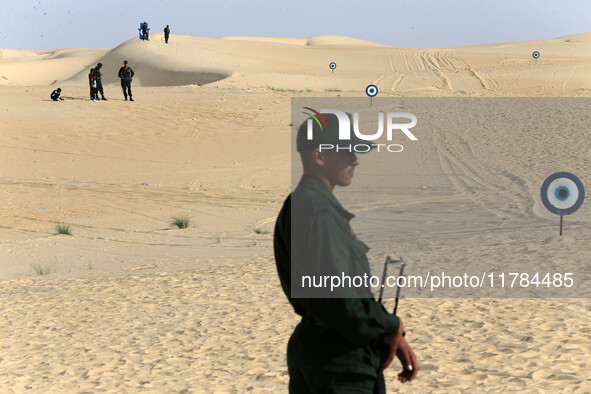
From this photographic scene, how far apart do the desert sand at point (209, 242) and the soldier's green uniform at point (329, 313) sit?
287 centimetres

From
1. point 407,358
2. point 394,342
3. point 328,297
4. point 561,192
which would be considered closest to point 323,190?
point 328,297

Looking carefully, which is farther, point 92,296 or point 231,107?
point 231,107

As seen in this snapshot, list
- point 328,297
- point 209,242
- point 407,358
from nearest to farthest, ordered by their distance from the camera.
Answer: point 328,297 < point 407,358 < point 209,242

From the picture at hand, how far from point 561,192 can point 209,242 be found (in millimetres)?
5582

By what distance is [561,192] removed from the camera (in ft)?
34.8

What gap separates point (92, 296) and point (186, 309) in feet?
4.93

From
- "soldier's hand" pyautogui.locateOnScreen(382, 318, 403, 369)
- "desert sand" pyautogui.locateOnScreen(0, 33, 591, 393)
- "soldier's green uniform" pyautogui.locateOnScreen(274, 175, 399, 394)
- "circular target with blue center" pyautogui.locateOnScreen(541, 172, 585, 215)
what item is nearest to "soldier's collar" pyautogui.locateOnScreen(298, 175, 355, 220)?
"soldier's green uniform" pyautogui.locateOnScreen(274, 175, 399, 394)

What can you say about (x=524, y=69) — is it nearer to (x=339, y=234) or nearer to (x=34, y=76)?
(x=34, y=76)

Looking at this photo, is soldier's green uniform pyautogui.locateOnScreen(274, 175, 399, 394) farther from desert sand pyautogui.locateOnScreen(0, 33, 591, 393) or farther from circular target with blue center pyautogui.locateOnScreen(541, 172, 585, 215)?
circular target with blue center pyautogui.locateOnScreen(541, 172, 585, 215)

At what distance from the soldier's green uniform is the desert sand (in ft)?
9.41

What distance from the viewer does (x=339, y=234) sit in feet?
8.63

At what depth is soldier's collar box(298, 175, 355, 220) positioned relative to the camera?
2699mm

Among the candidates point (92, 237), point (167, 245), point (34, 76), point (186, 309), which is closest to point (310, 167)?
point (186, 309)

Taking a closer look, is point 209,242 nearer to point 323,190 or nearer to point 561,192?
point 561,192
